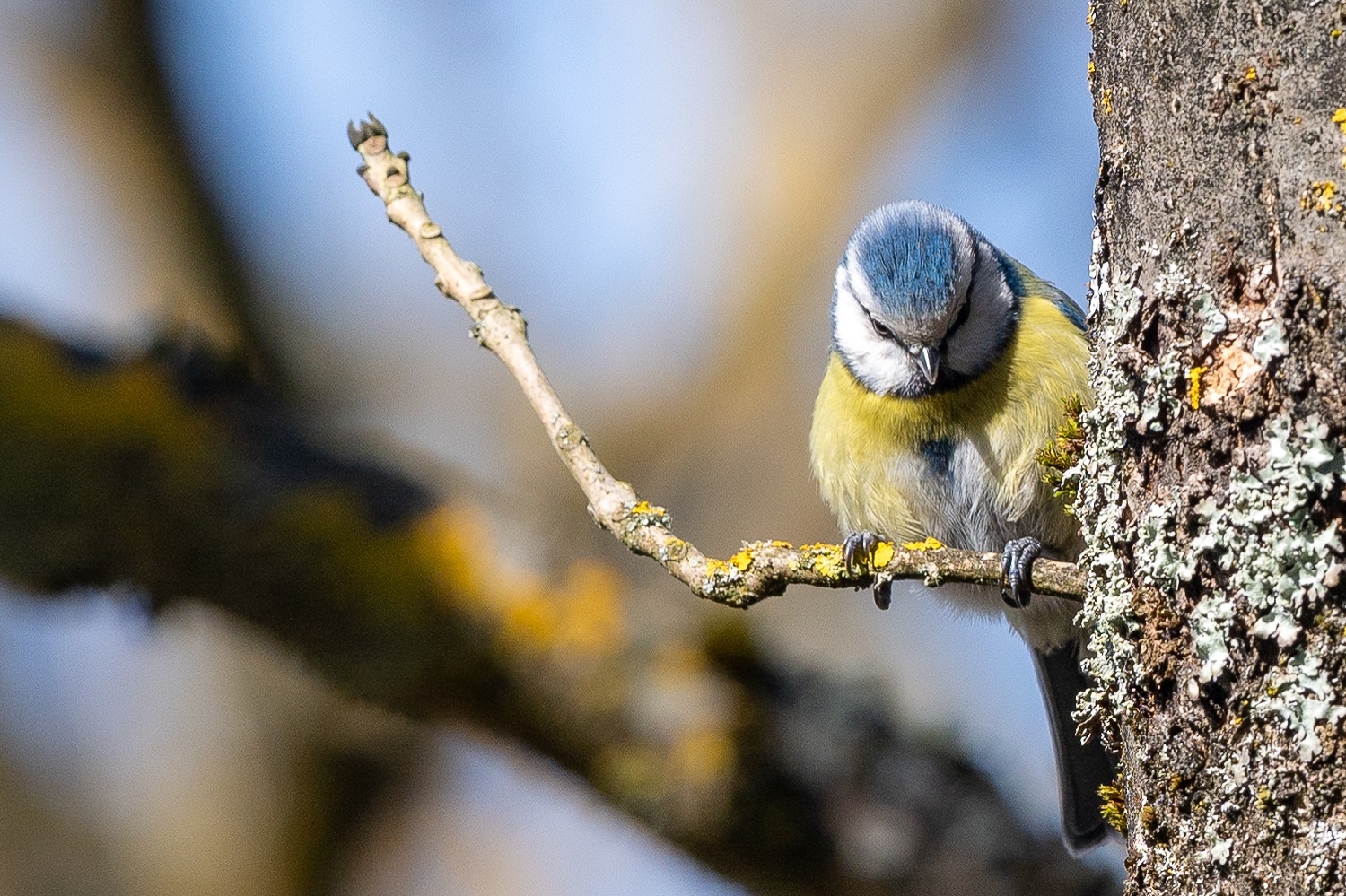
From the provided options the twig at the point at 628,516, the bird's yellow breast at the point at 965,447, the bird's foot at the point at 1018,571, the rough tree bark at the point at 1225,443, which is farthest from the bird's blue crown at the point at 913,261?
the rough tree bark at the point at 1225,443

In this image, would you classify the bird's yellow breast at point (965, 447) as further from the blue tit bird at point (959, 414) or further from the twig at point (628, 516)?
the twig at point (628, 516)

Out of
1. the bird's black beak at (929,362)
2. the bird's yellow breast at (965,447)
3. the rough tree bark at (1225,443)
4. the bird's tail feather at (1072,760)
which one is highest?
the bird's black beak at (929,362)

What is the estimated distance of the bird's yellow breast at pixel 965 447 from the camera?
2.55 metres

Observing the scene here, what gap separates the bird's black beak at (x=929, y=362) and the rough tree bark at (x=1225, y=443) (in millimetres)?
1315

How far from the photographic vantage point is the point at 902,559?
1.38 metres

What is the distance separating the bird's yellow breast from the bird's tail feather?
39cm

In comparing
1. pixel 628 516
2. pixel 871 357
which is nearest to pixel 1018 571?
pixel 628 516

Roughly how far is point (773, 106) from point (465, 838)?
11.9ft

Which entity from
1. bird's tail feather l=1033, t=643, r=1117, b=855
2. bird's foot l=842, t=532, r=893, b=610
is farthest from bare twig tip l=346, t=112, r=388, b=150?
bird's tail feather l=1033, t=643, r=1117, b=855

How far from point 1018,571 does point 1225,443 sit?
0.59m

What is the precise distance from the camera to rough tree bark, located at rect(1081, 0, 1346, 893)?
1.08 m

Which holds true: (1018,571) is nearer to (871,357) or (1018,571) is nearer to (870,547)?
(870,547)

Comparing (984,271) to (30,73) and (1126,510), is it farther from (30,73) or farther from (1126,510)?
(30,73)

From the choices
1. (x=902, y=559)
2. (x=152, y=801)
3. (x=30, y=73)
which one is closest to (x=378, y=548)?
(x=902, y=559)
